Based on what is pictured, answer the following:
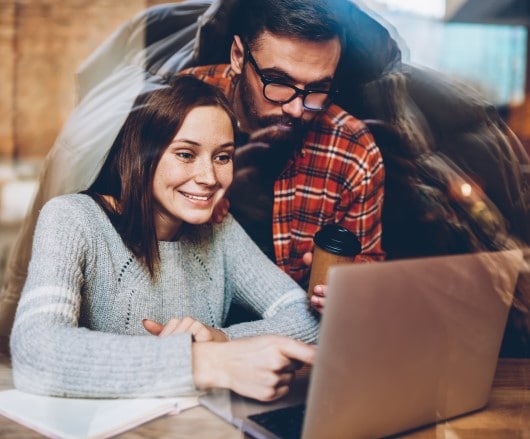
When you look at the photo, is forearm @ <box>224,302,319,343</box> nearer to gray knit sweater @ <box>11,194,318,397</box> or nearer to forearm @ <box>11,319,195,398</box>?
gray knit sweater @ <box>11,194,318,397</box>

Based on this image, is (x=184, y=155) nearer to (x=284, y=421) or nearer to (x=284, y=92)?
(x=284, y=92)

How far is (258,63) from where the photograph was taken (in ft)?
4.27

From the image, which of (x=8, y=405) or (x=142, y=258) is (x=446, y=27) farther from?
(x=8, y=405)

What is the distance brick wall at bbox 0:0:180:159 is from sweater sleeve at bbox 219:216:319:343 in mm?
448

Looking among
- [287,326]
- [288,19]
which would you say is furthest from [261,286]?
[288,19]

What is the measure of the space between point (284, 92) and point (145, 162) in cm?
33

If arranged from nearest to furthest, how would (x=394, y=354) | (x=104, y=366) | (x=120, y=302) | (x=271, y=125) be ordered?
(x=394, y=354), (x=104, y=366), (x=120, y=302), (x=271, y=125)

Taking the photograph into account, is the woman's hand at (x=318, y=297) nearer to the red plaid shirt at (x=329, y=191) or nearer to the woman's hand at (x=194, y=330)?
the red plaid shirt at (x=329, y=191)

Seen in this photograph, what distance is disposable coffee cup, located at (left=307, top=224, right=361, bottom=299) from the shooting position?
125 cm

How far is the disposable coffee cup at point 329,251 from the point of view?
1.25 m

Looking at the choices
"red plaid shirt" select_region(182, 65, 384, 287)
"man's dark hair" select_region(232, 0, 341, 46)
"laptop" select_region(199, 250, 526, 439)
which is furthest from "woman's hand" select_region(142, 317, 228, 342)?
"man's dark hair" select_region(232, 0, 341, 46)

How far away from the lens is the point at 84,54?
133cm

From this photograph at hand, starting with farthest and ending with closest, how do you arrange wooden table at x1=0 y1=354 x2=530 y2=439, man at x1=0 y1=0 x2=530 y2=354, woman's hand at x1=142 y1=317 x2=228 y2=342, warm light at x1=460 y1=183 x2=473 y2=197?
warm light at x1=460 y1=183 x2=473 y2=197, man at x1=0 y1=0 x2=530 y2=354, woman's hand at x1=142 y1=317 x2=228 y2=342, wooden table at x1=0 y1=354 x2=530 y2=439

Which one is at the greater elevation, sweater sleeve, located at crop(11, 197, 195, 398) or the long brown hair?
the long brown hair
